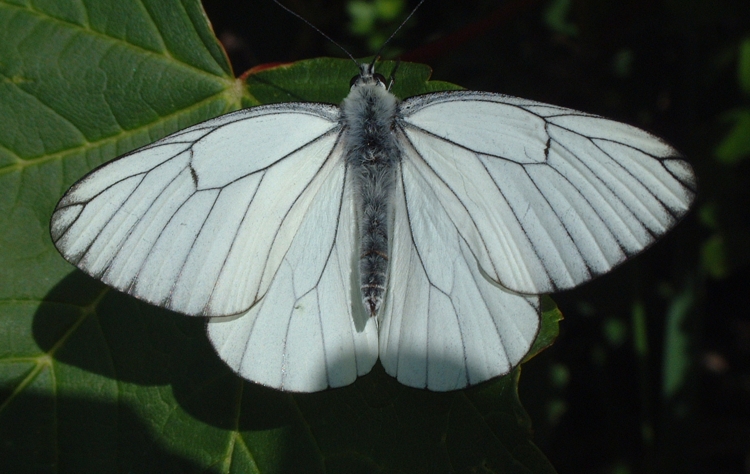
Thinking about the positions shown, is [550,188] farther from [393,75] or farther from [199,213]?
[199,213]

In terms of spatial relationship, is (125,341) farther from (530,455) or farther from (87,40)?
(530,455)

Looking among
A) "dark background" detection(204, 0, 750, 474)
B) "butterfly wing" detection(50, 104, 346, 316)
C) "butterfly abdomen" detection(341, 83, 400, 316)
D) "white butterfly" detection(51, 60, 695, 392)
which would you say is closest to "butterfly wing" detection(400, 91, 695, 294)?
"white butterfly" detection(51, 60, 695, 392)

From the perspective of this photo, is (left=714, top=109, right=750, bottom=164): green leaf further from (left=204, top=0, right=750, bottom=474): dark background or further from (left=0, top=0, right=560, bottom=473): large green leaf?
(left=0, top=0, right=560, bottom=473): large green leaf

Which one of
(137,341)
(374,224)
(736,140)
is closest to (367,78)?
(374,224)

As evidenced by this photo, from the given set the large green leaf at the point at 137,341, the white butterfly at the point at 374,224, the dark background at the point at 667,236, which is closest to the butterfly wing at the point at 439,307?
the white butterfly at the point at 374,224

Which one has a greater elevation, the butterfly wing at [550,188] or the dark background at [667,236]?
the dark background at [667,236]

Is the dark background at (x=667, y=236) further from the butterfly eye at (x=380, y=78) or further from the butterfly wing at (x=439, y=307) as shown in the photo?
the butterfly wing at (x=439, y=307)

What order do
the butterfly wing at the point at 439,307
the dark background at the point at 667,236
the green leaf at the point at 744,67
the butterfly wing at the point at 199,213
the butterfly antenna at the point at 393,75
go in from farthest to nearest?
the dark background at the point at 667,236, the green leaf at the point at 744,67, the butterfly antenna at the point at 393,75, the butterfly wing at the point at 439,307, the butterfly wing at the point at 199,213
